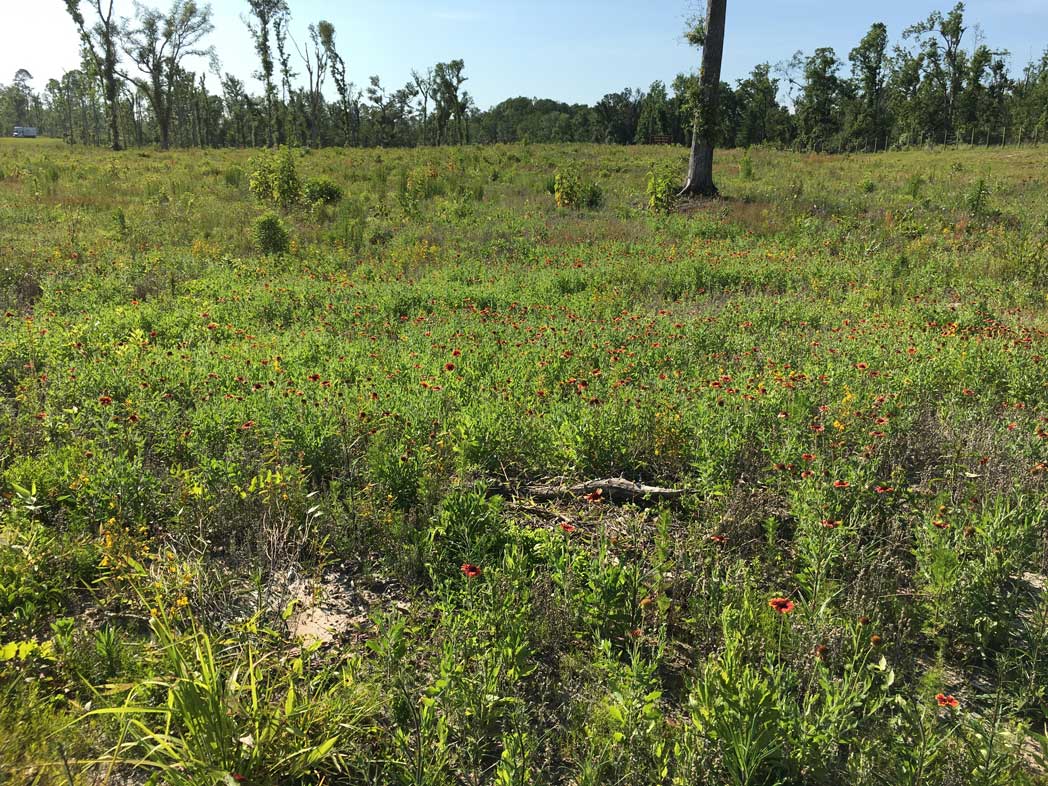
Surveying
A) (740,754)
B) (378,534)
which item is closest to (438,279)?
(378,534)

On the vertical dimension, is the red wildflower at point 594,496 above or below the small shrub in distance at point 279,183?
below

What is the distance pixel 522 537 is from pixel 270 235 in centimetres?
1023

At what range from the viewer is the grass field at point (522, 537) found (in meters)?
2.24

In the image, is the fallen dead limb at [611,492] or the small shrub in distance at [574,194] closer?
the fallen dead limb at [611,492]

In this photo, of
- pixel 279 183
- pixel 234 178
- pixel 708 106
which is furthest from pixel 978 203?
pixel 234 178

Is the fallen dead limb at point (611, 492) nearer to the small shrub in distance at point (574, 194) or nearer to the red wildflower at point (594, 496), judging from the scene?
the red wildflower at point (594, 496)

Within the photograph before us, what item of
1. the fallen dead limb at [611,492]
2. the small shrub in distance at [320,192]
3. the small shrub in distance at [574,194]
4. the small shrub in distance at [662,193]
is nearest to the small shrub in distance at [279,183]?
the small shrub in distance at [320,192]

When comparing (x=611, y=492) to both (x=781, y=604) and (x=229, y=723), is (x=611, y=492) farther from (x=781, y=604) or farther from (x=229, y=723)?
(x=229, y=723)

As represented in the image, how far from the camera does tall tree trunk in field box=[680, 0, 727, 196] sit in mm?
15305

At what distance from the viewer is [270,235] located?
11.6m

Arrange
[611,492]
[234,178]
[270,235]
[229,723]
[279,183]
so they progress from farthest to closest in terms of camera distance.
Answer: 1. [234,178]
2. [279,183]
3. [270,235]
4. [611,492]
5. [229,723]

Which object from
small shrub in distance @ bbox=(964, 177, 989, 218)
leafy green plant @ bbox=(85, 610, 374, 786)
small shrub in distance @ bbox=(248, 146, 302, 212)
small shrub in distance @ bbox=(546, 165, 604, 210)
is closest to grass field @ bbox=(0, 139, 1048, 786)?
leafy green plant @ bbox=(85, 610, 374, 786)

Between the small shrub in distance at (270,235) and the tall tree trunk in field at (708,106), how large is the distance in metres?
10.0

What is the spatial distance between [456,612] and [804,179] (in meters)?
20.0
